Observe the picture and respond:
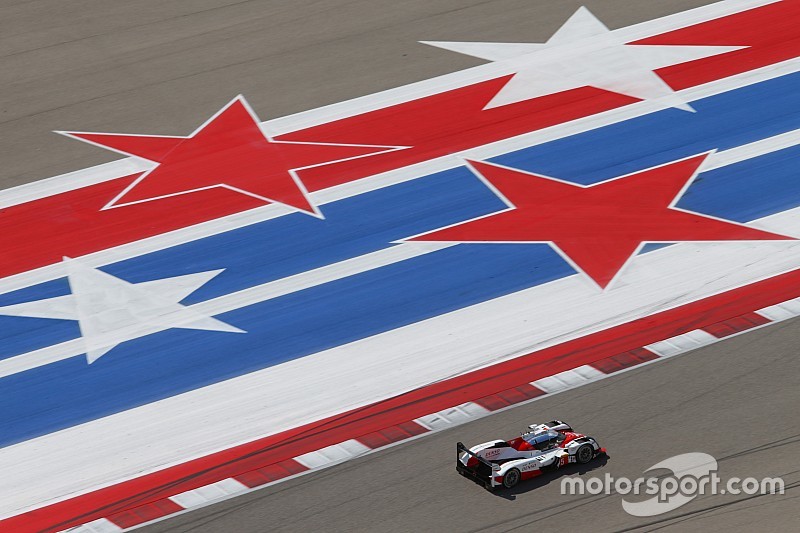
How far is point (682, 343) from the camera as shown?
14.4 m

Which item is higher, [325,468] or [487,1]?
[487,1]

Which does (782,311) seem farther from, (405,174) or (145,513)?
(145,513)

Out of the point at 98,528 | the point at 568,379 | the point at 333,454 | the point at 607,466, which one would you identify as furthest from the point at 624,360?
the point at 98,528

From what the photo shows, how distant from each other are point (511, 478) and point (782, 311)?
454 centimetres

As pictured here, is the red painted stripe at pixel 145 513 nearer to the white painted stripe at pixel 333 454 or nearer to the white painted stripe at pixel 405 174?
the white painted stripe at pixel 333 454

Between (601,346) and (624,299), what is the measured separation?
3.36ft

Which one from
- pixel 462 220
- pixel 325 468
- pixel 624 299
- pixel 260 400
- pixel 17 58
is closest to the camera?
pixel 325 468

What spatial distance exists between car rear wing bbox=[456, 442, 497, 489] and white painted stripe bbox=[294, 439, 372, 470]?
112 centimetres

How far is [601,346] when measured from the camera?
47.6ft

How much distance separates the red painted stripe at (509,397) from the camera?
44.8 ft

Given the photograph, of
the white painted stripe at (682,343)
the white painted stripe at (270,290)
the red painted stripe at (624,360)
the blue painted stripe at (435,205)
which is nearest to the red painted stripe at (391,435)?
the red painted stripe at (624,360)

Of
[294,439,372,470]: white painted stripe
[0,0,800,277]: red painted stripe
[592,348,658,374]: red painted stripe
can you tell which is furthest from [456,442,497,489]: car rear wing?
[0,0,800,277]: red painted stripe

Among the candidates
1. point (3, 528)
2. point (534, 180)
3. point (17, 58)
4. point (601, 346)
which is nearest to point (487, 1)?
point (534, 180)

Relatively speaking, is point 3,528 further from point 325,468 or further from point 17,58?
point 17,58
